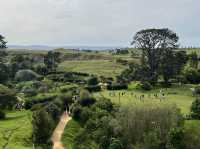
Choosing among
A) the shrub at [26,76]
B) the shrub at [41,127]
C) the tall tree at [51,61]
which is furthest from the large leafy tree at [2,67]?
the shrub at [41,127]

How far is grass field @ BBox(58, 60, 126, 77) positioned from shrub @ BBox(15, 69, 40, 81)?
19841 millimetres

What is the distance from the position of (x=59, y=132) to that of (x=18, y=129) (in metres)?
7.26

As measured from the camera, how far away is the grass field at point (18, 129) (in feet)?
231

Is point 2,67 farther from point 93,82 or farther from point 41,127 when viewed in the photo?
point 41,127

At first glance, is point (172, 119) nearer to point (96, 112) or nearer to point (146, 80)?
point (96, 112)

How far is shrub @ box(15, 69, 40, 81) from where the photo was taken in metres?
138

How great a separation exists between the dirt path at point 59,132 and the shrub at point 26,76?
47945 millimetres

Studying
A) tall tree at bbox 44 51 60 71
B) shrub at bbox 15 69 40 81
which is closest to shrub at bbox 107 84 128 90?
shrub at bbox 15 69 40 81

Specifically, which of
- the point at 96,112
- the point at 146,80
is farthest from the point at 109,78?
the point at 96,112

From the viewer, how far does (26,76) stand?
456 feet

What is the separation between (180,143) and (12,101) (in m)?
43.2

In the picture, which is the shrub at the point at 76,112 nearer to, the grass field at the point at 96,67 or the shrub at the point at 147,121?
the shrub at the point at 147,121

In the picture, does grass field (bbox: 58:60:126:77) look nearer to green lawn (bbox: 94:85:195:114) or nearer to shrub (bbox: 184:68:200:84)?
shrub (bbox: 184:68:200:84)

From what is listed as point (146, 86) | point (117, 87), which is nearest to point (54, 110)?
point (117, 87)
